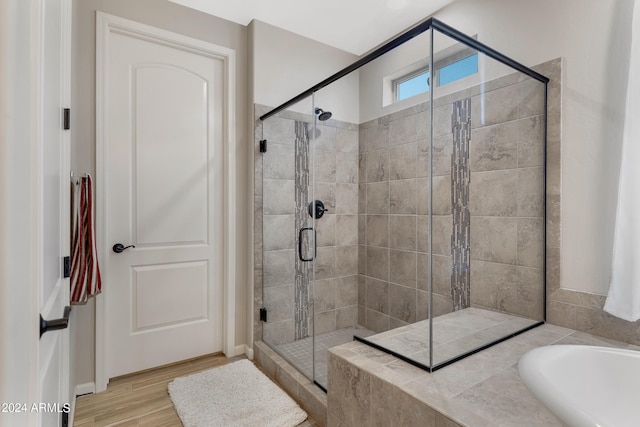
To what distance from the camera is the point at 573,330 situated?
1.76 m

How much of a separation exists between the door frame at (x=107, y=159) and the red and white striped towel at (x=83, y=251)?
16.1 inches

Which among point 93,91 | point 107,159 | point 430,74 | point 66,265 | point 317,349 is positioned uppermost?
point 93,91

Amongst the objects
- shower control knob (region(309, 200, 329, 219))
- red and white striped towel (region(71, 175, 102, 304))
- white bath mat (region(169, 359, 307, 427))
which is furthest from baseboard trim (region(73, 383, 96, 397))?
shower control knob (region(309, 200, 329, 219))

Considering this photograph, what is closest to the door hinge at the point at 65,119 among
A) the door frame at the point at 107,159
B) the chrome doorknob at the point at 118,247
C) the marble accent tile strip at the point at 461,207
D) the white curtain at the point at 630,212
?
the door frame at the point at 107,159

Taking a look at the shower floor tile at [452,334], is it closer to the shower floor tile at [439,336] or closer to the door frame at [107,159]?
the shower floor tile at [439,336]

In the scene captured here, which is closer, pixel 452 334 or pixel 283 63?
pixel 452 334

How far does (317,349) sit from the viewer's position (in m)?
2.15

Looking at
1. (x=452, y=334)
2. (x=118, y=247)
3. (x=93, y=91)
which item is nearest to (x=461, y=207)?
(x=452, y=334)

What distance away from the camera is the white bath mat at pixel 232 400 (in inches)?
70.3

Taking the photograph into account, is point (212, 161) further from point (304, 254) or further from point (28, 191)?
point (28, 191)

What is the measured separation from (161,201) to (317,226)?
3.79 ft

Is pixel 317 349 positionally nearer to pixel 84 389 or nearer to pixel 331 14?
pixel 84 389

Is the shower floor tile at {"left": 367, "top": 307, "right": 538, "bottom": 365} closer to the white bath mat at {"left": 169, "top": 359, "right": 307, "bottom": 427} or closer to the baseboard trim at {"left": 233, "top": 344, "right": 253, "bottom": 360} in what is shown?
the white bath mat at {"left": 169, "top": 359, "right": 307, "bottom": 427}

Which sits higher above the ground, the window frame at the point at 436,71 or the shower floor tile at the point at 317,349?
the window frame at the point at 436,71
